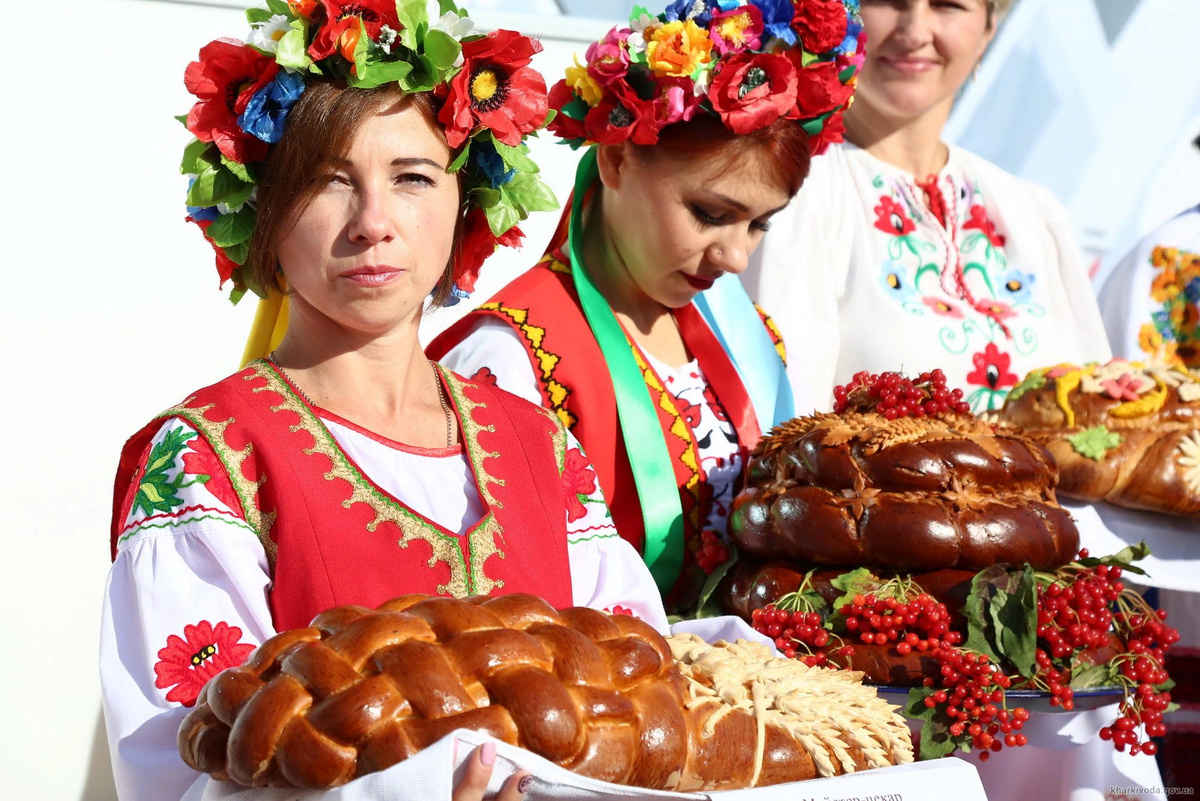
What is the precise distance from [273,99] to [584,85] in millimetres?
773

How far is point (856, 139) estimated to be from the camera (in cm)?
297

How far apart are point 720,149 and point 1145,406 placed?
0.91m

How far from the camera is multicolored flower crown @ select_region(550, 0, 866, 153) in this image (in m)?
1.98

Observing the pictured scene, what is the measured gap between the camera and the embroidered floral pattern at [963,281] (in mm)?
2660

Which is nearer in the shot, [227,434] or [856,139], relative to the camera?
[227,434]

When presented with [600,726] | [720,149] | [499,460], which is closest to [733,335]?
[720,149]

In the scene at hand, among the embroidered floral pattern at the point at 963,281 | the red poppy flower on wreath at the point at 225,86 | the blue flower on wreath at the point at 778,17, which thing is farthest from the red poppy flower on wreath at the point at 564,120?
the embroidered floral pattern at the point at 963,281

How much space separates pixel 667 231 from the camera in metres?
2.04

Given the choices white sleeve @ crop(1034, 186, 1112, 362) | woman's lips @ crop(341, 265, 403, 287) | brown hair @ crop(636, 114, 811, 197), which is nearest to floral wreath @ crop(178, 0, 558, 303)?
woman's lips @ crop(341, 265, 403, 287)

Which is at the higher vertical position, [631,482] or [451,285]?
[451,285]

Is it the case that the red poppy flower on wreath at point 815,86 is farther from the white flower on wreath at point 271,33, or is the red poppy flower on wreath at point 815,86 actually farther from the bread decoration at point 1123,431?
the white flower on wreath at point 271,33

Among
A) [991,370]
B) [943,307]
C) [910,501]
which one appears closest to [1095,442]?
[991,370]

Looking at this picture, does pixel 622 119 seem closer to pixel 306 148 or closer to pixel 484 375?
pixel 484 375

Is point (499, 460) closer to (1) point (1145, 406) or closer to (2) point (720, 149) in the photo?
(2) point (720, 149)
